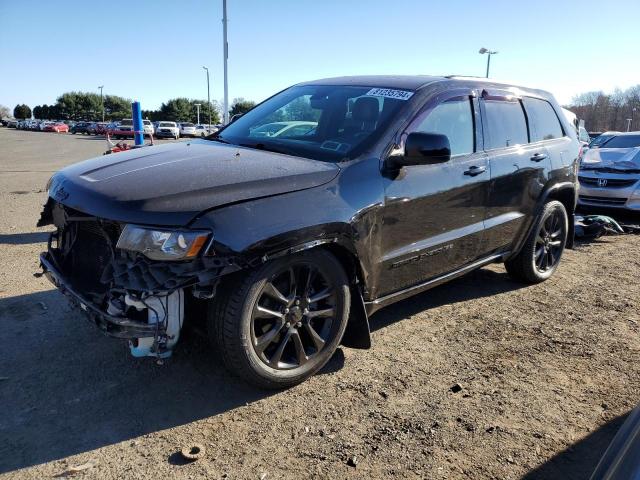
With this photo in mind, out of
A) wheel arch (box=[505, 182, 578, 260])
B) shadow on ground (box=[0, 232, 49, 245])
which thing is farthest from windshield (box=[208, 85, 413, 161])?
shadow on ground (box=[0, 232, 49, 245])

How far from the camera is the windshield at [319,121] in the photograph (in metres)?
3.41

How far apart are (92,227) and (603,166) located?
29.9 ft

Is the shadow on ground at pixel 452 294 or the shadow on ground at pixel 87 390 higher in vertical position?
A: the shadow on ground at pixel 452 294

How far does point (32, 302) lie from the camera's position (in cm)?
425

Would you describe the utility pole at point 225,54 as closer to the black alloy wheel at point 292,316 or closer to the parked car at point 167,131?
the black alloy wheel at point 292,316

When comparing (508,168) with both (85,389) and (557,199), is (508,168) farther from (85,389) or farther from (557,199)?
(85,389)

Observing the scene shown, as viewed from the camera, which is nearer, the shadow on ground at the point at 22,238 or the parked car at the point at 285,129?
the parked car at the point at 285,129

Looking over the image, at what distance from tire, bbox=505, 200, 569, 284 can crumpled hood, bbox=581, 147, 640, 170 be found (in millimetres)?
4793

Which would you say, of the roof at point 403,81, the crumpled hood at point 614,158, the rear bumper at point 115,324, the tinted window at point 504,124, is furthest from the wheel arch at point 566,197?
the crumpled hood at point 614,158

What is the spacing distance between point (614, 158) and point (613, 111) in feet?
322

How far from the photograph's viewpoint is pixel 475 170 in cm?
396

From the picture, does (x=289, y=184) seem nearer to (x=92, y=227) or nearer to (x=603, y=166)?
(x=92, y=227)

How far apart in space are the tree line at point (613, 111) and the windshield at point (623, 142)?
88494 mm

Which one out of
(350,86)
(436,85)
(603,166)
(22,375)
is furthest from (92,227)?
(603,166)
